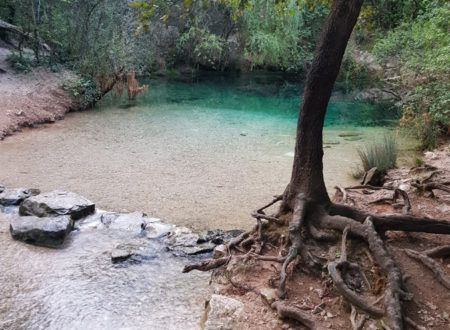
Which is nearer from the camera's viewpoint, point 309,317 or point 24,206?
point 309,317

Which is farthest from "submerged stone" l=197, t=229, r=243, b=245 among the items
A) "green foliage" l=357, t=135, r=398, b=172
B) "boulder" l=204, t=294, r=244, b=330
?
"green foliage" l=357, t=135, r=398, b=172

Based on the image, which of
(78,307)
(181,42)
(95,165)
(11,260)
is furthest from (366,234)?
(181,42)

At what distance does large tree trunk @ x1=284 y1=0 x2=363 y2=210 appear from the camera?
355 centimetres

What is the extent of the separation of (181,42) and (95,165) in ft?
42.0

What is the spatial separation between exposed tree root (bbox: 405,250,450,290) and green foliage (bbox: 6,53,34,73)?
1121cm

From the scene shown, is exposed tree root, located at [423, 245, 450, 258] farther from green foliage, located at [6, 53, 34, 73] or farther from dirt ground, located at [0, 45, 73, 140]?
green foliage, located at [6, 53, 34, 73]

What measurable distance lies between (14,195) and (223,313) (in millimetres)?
3948

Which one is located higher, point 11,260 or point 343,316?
point 343,316

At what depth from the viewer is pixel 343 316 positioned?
3.12 metres

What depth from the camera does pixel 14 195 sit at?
19.8 ft

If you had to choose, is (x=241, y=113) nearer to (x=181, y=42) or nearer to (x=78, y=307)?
(x=181, y=42)

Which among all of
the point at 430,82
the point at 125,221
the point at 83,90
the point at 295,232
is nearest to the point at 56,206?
the point at 125,221

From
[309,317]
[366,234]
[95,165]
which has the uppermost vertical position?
[366,234]

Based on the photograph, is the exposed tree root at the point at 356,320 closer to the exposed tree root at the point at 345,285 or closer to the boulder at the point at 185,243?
the exposed tree root at the point at 345,285
